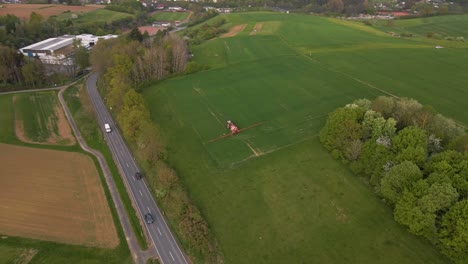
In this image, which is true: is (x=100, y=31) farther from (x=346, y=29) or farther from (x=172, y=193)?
(x=172, y=193)

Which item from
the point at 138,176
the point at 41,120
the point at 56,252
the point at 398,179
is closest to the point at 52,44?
the point at 41,120

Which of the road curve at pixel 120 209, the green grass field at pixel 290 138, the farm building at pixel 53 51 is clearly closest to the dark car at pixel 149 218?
the road curve at pixel 120 209

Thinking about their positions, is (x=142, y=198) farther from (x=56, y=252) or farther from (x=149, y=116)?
(x=149, y=116)

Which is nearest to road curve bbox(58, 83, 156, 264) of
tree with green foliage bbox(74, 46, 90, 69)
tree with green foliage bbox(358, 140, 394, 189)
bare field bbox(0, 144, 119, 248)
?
bare field bbox(0, 144, 119, 248)

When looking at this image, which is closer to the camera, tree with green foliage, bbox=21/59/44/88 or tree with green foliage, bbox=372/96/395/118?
tree with green foliage, bbox=372/96/395/118

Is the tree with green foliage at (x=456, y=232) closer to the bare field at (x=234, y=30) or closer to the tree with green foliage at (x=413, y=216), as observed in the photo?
the tree with green foliage at (x=413, y=216)

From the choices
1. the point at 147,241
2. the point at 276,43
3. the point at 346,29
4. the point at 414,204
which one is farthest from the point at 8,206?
the point at 346,29

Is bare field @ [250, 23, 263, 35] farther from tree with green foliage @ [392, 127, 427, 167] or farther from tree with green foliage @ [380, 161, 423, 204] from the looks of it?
tree with green foliage @ [380, 161, 423, 204]
